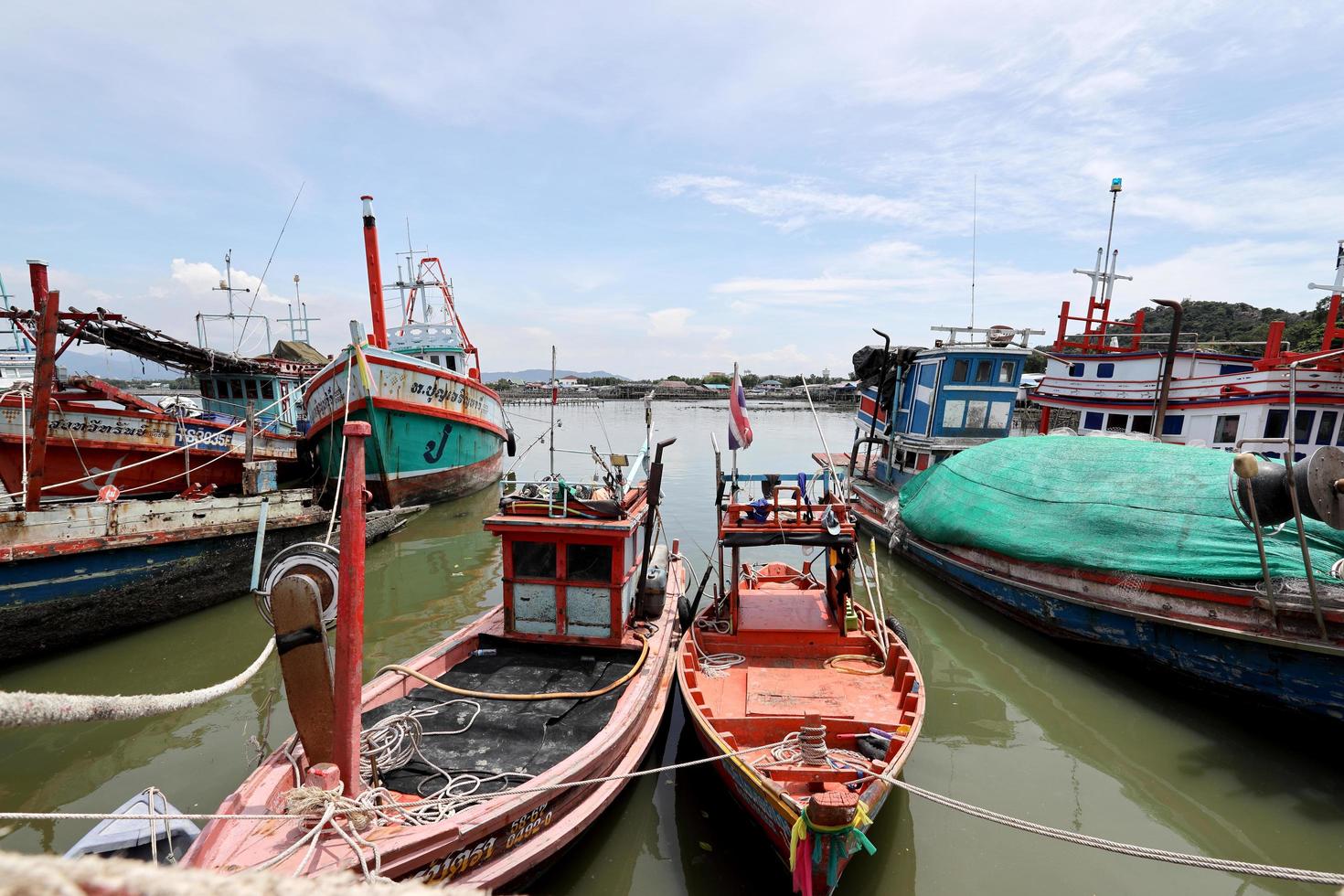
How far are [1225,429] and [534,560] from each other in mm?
19412

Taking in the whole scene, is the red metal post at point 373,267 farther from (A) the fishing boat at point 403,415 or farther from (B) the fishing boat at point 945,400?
(B) the fishing boat at point 945,400

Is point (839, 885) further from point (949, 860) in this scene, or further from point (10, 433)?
point (10, 433)

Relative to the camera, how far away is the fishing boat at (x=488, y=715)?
14.4 feet

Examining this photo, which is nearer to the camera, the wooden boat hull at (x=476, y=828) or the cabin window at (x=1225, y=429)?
the wooden boat hull at (x=476, y=828)

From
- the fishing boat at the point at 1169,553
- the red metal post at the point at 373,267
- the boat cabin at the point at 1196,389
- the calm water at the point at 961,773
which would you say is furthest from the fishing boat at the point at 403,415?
the boat cabin at the point at 1196,389

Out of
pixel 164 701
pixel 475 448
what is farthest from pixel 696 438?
pixel 164 701

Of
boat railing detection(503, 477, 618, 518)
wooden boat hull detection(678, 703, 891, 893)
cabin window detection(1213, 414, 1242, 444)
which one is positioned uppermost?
cabin window detection(1213, 414, 1242, 444)

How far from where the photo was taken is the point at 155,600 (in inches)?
425

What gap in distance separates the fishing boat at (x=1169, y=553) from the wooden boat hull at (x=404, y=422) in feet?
48.0

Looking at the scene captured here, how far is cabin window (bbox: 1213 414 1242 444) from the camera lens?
16594 mm

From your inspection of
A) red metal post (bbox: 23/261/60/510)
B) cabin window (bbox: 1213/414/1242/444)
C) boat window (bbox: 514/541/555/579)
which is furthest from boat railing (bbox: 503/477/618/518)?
cabin window (bbox: 1213/414/1242/444)

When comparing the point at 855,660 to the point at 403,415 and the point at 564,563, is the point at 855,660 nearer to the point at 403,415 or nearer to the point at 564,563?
the point at 564,563

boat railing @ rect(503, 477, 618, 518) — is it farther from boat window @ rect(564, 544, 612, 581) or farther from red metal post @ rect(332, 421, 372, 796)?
red metal post @ rect(332, 421, 372, 796)

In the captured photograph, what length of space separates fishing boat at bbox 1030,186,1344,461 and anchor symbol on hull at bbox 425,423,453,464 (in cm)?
1883
